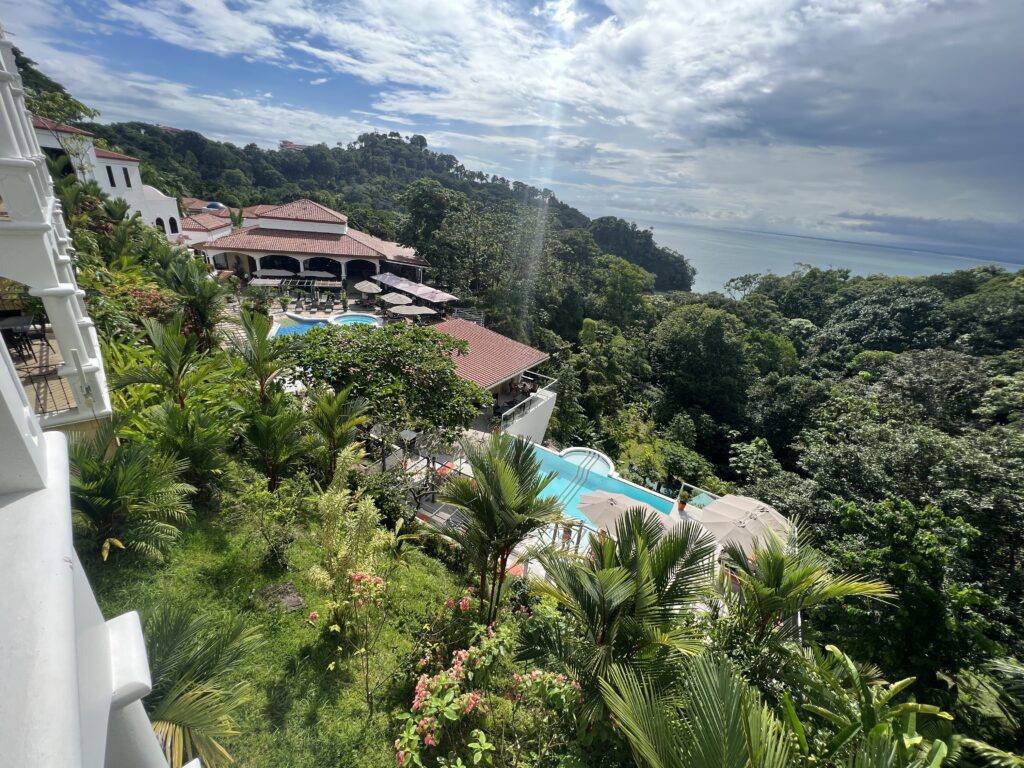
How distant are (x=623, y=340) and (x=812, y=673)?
24.6m

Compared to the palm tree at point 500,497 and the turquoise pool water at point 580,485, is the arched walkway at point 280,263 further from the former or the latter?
the palm tree at point 500,497

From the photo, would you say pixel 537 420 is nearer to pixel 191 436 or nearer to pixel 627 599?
pixel 191 436

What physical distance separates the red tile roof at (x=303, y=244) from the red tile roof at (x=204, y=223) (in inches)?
176

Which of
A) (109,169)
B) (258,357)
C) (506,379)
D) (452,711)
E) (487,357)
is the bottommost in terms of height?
(506,379)

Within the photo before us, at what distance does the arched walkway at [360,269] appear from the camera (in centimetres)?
2983

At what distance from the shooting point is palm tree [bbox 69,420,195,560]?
5.07 metres

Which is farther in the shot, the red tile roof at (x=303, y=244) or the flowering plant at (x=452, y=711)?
the red tile roof at (x=303, y=244)

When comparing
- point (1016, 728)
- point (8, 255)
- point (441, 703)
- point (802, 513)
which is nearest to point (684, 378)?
point (802, 513)

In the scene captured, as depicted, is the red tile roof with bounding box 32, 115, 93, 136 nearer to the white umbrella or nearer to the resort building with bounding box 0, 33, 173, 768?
the white umbrella

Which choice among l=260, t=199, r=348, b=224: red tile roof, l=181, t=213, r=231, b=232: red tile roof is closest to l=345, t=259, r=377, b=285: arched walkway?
l=260, t=199, r=348, b=224: red tile roof

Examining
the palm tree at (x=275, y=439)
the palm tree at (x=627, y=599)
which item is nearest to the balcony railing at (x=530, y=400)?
the palm tree at (x=275, y=439)

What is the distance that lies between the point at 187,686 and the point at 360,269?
29.9 m

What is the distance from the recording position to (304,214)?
29.3m

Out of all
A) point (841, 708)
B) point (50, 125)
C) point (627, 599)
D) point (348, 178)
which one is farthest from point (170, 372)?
point (348, 178)
